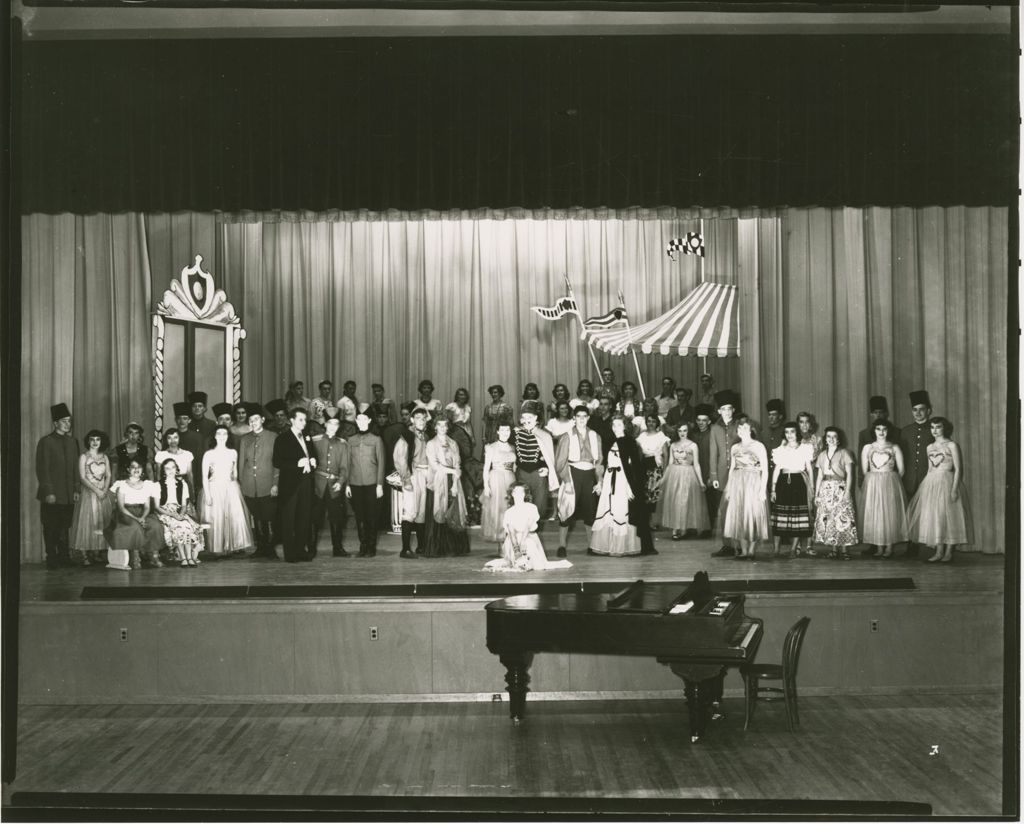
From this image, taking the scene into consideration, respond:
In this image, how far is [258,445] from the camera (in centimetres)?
921

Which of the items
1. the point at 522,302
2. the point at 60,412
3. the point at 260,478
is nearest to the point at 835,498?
the point at 260,478

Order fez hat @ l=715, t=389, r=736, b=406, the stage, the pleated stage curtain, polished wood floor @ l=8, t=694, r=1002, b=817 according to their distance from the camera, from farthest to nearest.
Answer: fez hat @ l=715, t=389, r=736, b=406 < the pleated stage curtain < the stage < polished wood floor @ l=8, t=694, r=1002, b=817

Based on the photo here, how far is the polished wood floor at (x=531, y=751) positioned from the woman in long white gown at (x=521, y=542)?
4.16 feet

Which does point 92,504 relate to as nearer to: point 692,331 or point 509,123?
point 509,123

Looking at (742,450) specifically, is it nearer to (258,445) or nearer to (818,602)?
(818,602)

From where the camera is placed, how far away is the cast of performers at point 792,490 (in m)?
8.96

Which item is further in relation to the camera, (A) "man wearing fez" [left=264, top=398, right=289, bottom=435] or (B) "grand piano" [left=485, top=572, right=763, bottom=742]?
(A) "man wearing fez" [left=264, top=398, right=289, bottom=435]

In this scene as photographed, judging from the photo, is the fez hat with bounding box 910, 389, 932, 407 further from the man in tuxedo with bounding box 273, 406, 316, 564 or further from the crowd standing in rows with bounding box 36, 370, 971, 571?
the man in tuxedo with bounding box 273, 406, 316, 564

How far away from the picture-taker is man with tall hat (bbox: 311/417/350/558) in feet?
30.4

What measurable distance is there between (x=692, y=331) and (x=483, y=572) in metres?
5.40

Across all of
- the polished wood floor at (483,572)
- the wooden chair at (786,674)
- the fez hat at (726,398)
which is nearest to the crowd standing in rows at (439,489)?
the polished wood floor at (483,572)

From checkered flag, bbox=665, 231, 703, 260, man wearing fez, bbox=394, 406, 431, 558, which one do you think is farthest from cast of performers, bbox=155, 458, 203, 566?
checkered flag, bbox=665, 231, 703, 260

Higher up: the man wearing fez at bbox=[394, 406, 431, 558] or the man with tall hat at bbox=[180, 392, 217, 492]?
the man with tall hat at bbox=[180, 392, 217, 492]

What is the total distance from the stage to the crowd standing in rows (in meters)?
0.94
